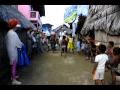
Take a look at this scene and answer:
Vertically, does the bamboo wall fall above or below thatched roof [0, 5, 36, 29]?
below

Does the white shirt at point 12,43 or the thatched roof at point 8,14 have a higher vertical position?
the thatched roof at point 8,14

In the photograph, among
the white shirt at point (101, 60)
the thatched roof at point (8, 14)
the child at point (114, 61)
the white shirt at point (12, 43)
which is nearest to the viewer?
the white shirt at point (101, 60)

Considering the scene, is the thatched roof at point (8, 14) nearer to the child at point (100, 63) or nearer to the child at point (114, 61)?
the child at point (100, 63)

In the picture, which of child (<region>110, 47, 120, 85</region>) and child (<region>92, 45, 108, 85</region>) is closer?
child (<region>92, 45, 108, 85</region>)

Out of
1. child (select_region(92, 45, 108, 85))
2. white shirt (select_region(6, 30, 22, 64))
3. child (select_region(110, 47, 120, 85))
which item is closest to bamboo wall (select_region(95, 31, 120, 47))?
child (select_region(110, 47, 120, 85))

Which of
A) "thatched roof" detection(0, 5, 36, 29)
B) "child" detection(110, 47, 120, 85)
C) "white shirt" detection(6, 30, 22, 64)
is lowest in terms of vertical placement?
"child" detection(110, 47, 120, 85)

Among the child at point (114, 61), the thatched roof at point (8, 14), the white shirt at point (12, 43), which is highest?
the thatched roof at point (8, 14)

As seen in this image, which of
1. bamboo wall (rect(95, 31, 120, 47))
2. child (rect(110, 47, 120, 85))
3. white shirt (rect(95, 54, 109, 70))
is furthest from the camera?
bamboo wall (rect(95, 31, 120, 47))

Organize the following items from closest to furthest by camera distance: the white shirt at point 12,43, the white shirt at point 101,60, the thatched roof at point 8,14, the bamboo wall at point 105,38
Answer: the white shirt at point 101,60 < the white shirt at point 12,43 < the thatched roof at point 8,14 < the bamboo wall at point 105,38

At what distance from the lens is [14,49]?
18.3ft

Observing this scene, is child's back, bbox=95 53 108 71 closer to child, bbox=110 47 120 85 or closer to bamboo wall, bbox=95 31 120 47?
child, bbox=110 47 120 85

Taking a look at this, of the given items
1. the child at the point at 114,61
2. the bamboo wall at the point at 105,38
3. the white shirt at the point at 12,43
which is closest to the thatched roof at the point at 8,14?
the white shirt at the point at 12,43

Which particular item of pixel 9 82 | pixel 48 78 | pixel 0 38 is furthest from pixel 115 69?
pixel 0 38

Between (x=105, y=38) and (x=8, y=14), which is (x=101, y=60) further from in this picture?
(x=105, y=38)
